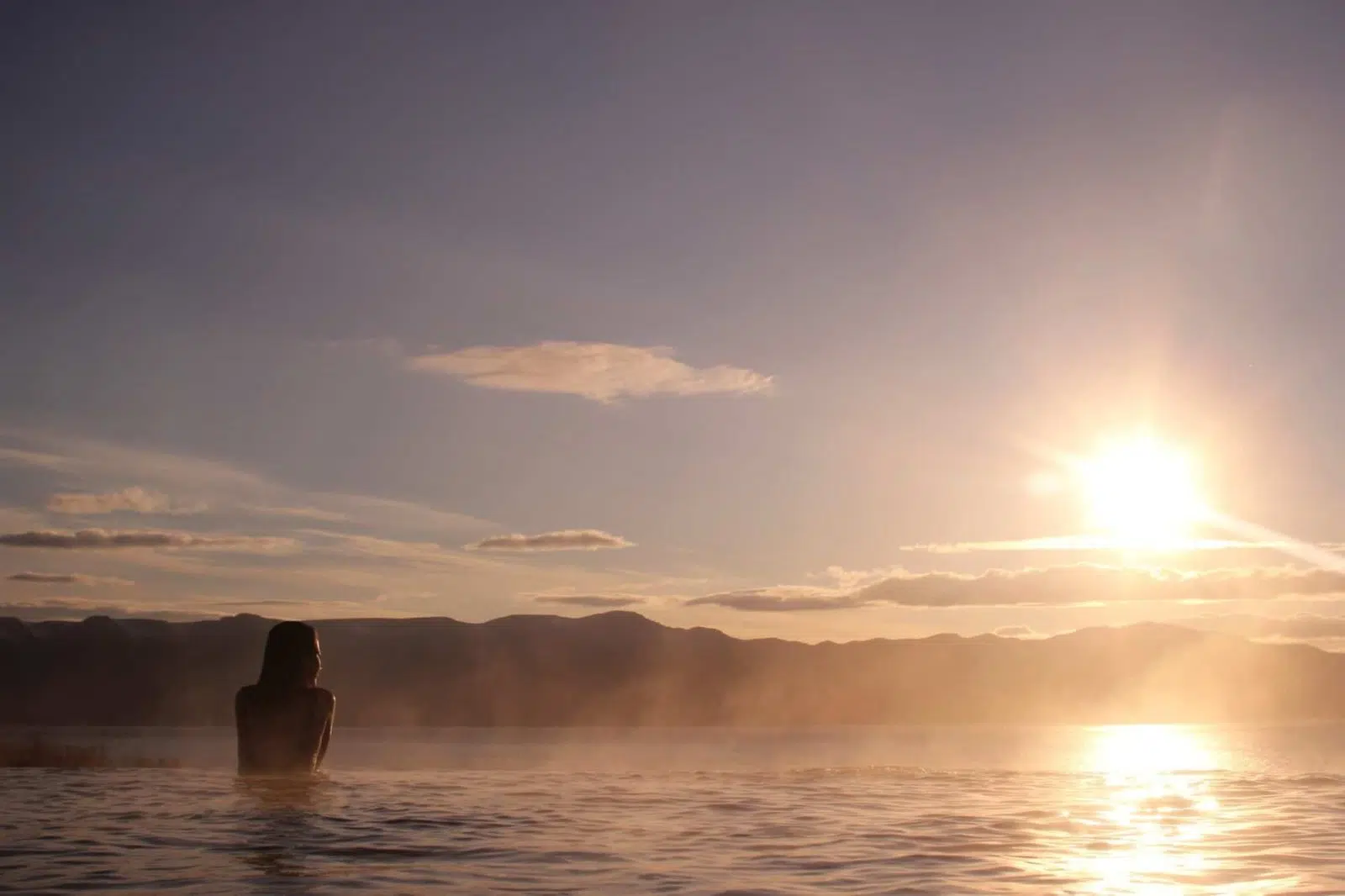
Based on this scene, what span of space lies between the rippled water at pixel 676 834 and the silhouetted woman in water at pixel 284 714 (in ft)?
3.47

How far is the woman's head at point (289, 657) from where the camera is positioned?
27281 mm

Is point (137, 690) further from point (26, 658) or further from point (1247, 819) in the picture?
point (1247, 819)

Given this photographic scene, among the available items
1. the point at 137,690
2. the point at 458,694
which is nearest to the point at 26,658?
the point at 137,690

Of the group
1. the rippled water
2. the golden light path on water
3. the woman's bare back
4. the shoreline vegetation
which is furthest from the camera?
the shoreline vegetation

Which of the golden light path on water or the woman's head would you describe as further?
the woman's head

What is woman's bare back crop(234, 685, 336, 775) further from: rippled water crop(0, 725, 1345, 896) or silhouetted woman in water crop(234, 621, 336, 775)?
rippled water crop(0, 725, 1345, 896)

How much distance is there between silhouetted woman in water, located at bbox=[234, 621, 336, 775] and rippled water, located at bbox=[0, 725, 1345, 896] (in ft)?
3.47

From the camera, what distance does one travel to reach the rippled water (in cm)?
1375

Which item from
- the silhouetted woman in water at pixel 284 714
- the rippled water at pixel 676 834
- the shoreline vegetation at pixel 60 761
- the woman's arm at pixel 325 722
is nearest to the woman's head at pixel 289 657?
the silhouetted woman in water at pixel 284 714

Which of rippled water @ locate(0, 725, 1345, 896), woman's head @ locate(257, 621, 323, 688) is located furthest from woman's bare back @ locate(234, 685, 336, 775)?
rippled water @ locate(0, 725, 1345, 896)

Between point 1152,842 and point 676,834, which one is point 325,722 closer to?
point 676,834

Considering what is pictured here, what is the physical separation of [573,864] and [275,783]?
1152 cm

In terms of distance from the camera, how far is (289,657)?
2736 cm

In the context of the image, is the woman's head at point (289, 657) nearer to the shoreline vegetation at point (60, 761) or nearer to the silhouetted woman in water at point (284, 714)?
Result: the silhouetted woman in water at point (284, 714)
